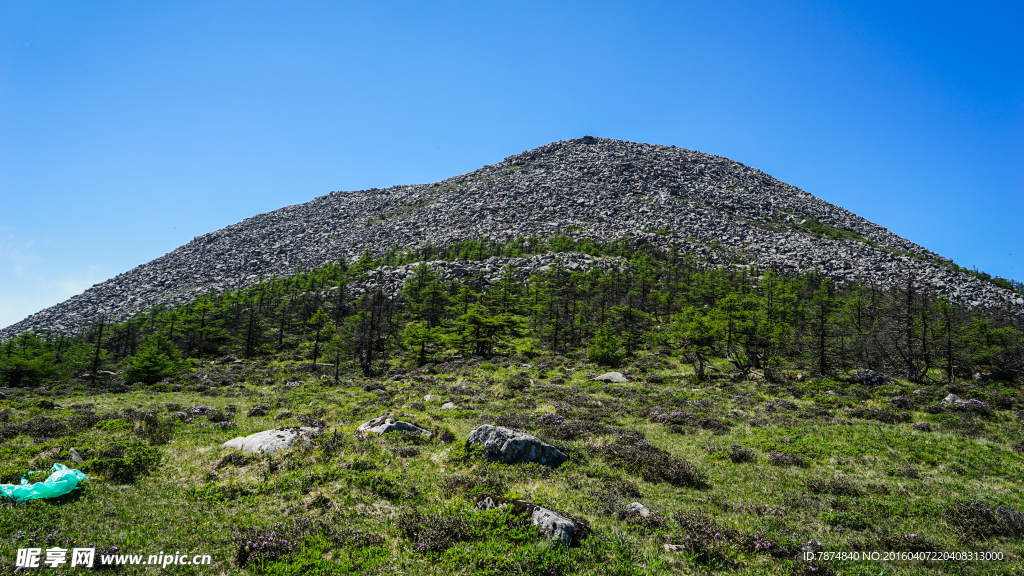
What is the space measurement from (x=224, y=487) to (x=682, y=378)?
34.0 m

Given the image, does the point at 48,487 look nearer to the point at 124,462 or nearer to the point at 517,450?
the point at 124,462

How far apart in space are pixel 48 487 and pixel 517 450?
38.8 feet

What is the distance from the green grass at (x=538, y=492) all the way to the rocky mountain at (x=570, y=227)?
217ft

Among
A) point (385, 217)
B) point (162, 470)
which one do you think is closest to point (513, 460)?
point (162, 470)

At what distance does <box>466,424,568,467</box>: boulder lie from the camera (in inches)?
530

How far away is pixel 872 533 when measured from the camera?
9211 millimetres

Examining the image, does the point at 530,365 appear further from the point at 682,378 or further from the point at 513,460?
the point at 513,460

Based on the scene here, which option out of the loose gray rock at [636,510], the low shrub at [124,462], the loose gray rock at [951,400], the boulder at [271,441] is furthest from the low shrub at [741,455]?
the low shrub at [124,462]

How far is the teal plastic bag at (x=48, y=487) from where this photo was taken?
8273mm

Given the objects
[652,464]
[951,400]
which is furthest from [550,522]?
[951,400]

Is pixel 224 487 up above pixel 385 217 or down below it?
below

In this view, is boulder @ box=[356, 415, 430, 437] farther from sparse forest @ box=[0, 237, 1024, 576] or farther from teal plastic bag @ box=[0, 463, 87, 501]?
teal plastic bag @ box=[0, 463, 87, 501]

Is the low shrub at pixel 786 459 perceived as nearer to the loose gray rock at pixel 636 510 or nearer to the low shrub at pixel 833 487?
the low shrub at pixel 833 487

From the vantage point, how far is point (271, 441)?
14.0 meters
